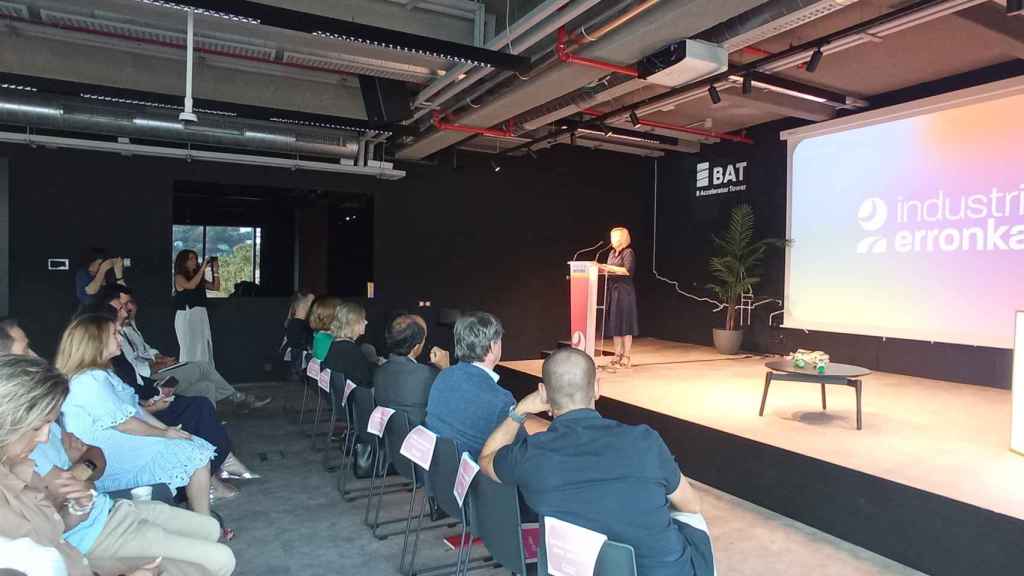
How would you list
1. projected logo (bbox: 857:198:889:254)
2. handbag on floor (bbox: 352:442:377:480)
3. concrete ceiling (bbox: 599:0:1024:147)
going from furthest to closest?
projected logo (bbox: 857:198:889:254)
concrete ceiling (bbox: 599:0:1024:147)
handbag on floor (bbox: 352:442:377:480)

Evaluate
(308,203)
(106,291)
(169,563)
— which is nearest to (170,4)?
(106,291)

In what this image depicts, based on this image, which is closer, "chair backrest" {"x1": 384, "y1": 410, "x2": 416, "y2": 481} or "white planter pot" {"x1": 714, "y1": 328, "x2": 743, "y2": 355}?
"chair backrest" {"x1": 384, "y1": 410, "x2": 416, "y2": 481}

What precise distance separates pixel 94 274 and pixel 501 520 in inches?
239

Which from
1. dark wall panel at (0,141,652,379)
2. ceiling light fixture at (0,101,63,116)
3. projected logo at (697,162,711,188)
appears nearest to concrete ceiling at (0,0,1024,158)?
ceiling light fixture at (0,101,63,116)

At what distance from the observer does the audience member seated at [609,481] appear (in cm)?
163

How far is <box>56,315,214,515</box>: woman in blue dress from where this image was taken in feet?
8.61

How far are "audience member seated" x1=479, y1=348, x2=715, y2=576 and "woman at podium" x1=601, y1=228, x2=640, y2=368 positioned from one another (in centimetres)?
466

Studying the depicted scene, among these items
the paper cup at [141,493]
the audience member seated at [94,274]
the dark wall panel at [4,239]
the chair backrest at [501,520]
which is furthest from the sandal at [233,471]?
the dark wall panel at [4,239]

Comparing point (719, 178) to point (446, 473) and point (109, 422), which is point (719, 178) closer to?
point (446, 473)

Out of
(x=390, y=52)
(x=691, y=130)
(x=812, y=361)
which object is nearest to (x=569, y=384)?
(x=812, y=361)

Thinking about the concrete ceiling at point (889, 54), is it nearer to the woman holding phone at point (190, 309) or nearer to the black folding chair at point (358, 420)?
the black folding chair at point (358, 420)

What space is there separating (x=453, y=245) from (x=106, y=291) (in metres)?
4.60

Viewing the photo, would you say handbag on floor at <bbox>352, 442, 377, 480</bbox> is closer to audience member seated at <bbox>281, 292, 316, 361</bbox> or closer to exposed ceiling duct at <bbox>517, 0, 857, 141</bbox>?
audience member seated at <bbox>281, 292, 316, 361</bbox>

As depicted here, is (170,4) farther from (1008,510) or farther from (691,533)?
(1008,510)
